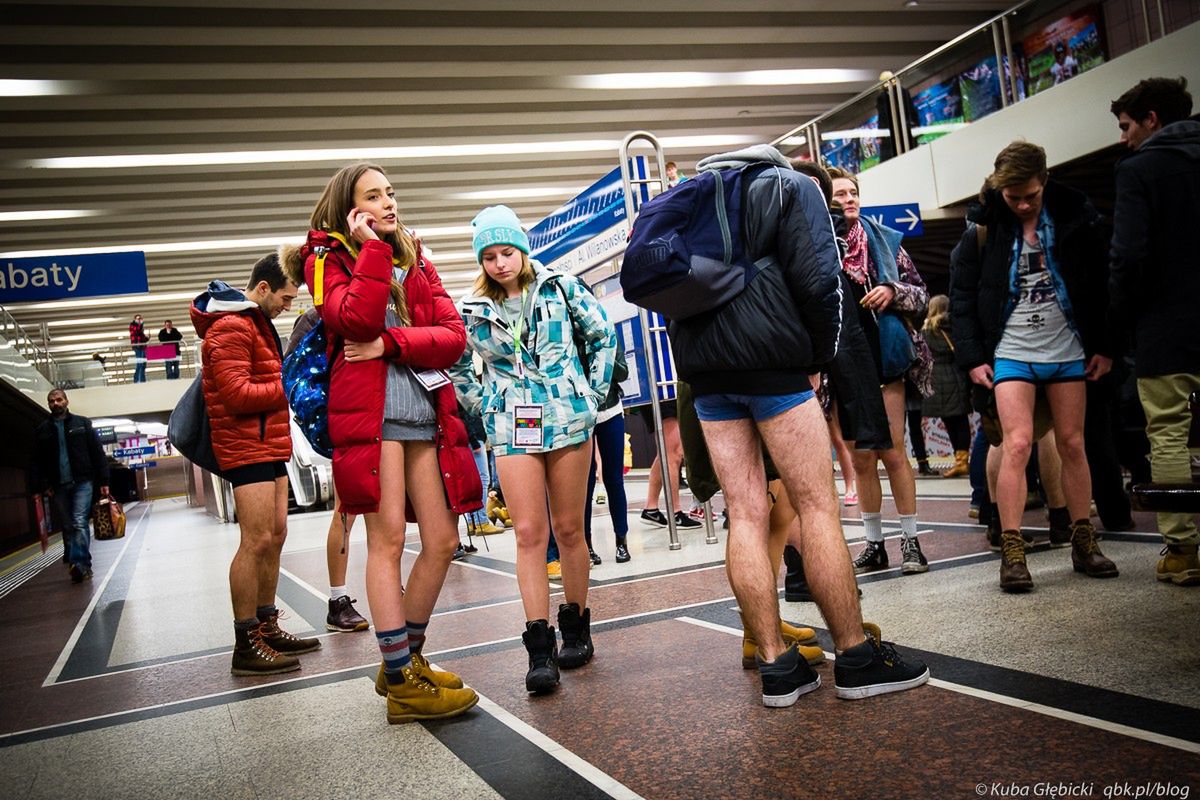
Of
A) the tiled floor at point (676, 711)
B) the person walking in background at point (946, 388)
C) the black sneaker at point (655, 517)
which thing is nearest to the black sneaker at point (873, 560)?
the tiled floor at point (676, 711)

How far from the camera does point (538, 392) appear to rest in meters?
3.33

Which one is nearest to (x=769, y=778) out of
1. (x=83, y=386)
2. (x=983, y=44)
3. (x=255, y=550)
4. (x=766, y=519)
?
(x=766, y=519)

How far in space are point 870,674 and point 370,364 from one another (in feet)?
5.46

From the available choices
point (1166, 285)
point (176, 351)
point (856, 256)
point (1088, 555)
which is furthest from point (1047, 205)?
point (176, 351)

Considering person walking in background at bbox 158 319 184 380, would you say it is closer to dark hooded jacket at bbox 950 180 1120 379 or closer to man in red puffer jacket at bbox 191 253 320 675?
man in red puffer jacket at bbox 191 253 320 675

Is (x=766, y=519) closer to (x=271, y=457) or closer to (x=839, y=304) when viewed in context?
(x=839, y=304)

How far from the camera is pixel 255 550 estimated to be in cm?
399

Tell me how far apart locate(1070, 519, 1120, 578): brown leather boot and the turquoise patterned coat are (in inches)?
79.0

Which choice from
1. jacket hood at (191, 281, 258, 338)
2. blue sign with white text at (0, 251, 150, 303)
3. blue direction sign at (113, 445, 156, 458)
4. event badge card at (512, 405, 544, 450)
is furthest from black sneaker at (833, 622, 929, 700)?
blue direction sign at (113, 445, 156, 458)

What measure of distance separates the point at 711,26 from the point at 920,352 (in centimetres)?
987

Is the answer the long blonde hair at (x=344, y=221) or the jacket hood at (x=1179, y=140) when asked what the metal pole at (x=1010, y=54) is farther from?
the long blonde hair at (x=344, y=221)

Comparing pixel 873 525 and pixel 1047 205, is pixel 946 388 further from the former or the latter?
pixel 1047 205

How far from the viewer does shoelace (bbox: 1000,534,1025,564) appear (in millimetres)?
3707

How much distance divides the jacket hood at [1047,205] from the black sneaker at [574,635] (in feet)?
7.66
